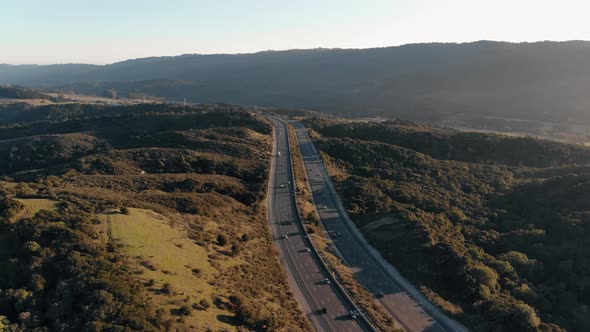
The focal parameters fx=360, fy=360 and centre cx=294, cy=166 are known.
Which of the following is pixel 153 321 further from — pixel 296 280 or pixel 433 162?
pixel 433 162

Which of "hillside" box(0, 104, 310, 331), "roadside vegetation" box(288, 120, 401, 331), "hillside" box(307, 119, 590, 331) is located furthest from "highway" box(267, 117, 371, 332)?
"hillside" box(307, 119, 590, 331)

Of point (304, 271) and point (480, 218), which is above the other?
point (480, 218)

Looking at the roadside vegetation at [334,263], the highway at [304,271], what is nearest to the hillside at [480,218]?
the roadside vegetation at [334,263]

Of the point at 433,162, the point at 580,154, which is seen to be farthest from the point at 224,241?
the point at 580,154

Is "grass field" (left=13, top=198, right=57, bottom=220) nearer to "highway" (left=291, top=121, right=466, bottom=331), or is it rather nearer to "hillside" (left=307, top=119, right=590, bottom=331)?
"highway" (left=291, top=121, right=466, bottom=331)

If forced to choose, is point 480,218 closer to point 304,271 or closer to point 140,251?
point 304,271

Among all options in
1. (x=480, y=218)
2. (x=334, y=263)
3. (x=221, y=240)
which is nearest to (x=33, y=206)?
(x=221, y=240)
